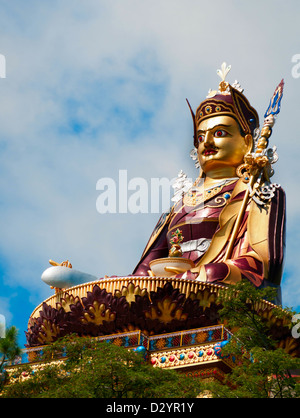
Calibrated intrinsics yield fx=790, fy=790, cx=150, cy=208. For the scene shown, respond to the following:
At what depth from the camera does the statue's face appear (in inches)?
621

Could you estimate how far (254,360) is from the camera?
Answer: 8695mm

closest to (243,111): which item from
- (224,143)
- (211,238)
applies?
(224,143)

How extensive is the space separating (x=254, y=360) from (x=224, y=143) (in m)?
7.70

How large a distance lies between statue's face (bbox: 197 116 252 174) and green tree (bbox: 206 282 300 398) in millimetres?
6372

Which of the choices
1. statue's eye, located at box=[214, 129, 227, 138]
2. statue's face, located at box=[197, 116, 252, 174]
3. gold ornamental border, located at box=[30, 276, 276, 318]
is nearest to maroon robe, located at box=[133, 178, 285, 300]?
gold ornamental border, located at box=[30, 276, 276, 318]

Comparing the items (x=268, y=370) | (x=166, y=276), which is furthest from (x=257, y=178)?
(x=268, y=370)

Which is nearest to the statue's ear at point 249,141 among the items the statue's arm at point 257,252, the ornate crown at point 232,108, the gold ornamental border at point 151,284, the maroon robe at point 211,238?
the ornate crown at point 232,108

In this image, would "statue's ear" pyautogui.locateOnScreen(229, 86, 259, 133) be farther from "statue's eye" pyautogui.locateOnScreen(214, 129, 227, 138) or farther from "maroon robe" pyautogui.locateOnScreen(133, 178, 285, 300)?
"maroon robe" pyautogui.locateOnScreen(133, 178, 285, 300)

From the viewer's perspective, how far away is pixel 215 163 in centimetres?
1592

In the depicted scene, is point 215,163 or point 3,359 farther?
point 215,163

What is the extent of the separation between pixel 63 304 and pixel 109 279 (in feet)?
3.03

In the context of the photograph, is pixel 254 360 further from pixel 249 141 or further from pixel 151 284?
pixel 249 141

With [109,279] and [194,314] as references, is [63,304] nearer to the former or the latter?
[109,279]

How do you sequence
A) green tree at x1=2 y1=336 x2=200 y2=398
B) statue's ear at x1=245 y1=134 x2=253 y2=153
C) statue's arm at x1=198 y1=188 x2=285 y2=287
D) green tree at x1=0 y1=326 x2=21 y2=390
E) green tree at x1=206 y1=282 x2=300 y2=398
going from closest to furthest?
green tree at x1=2 y1=336 x2=200 y2=398 < green tree at x1=206 y1=282 x2=300 y2=398 < green tree at x1=0 y1=326 x2=21 y2=390 < statue's arm at x1=198 y1=188 x2=285 y2=287 < statue's ear at x1=245 y1=134 x2=253 y2=153
